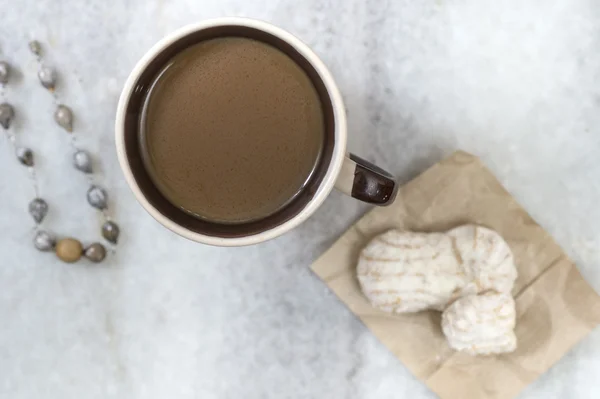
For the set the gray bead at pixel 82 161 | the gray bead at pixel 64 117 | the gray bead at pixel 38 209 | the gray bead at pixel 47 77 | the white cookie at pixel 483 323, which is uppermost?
the gray bead at pixel 47 77

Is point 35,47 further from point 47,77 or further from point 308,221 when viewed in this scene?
point 308,221

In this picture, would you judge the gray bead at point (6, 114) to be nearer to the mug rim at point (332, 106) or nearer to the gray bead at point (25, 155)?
the gray bead at point (25, 155)

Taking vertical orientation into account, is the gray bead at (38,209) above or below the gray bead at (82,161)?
below

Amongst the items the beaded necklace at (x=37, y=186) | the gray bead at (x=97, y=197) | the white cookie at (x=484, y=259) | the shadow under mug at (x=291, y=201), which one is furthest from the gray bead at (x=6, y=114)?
the white cookie at (x=484, y=259)

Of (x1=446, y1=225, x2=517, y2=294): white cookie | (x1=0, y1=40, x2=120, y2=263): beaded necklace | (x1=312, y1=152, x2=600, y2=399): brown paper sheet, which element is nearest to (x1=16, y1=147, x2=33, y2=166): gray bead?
(x1=0, y1=40, x2=120, y2=263): beaded necklace

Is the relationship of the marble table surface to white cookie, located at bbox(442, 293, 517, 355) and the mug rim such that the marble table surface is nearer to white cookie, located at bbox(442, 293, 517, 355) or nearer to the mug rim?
white cookie, located at bbox(442, 293, 517, 355)

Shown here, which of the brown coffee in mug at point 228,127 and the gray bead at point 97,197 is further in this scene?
the gray bead at point 97,197
